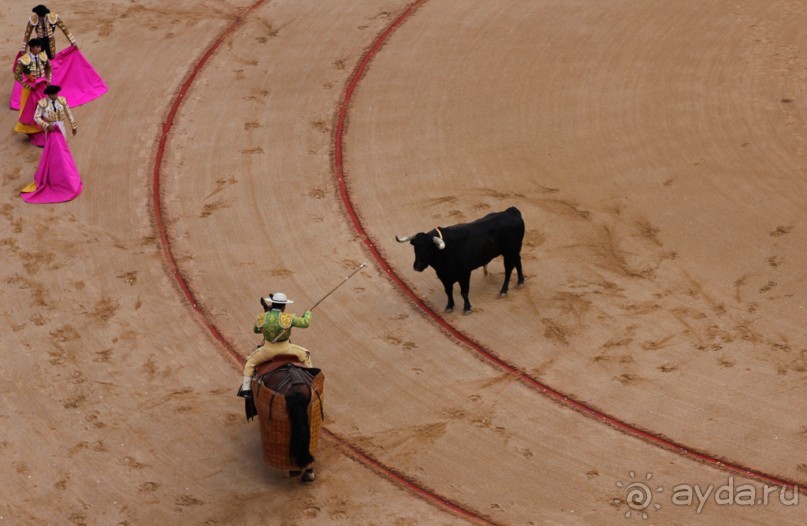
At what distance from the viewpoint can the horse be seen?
40.1ft

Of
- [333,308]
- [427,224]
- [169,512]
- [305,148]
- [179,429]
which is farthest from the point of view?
[305,148]

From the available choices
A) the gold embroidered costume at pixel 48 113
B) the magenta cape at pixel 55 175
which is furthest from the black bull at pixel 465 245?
the gold embroidered costume at pixel 48 113

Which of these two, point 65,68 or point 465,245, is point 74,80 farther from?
point 465,245

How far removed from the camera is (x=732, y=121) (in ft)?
59.7

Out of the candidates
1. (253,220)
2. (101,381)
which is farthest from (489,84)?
(101,381)

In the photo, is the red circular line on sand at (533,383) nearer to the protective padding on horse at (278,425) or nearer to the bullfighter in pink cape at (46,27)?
the protective padding on horse at (278,425)

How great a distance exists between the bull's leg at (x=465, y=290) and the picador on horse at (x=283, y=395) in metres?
2.37

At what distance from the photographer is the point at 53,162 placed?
680 inches

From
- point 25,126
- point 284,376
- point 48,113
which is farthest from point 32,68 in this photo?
point 284,376

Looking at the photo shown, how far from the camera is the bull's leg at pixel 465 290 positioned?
1468 cm

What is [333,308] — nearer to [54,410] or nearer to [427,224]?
[427,224]

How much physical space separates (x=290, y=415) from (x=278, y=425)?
0.18 meters

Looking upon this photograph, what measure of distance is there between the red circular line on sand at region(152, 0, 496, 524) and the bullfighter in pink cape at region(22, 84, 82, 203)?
1.05 metres

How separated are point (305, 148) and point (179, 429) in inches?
225
